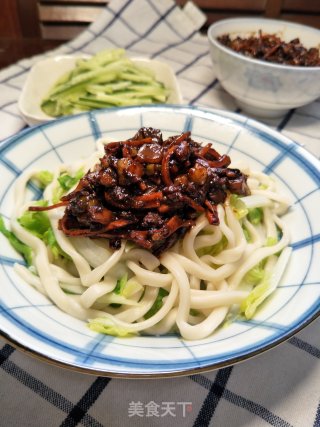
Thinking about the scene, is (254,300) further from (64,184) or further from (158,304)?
(64,184)

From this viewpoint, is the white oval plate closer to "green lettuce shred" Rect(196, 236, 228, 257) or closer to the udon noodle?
the udon noodle

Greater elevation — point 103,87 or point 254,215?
point 103,87

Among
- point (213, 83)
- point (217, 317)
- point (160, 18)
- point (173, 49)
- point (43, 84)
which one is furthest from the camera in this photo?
point (160, 18)

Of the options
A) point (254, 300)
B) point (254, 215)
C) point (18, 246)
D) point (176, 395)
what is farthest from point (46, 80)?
point (176, 395)

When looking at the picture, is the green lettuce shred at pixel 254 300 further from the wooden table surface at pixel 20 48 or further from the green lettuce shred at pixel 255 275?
the wooden table surface at pixel 20 48

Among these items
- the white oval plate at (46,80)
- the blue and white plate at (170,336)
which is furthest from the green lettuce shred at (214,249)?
the white oval plate at (46,80)

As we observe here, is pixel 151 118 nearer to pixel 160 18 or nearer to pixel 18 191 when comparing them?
pixel 18 191

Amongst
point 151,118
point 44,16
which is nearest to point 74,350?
point 151,118
